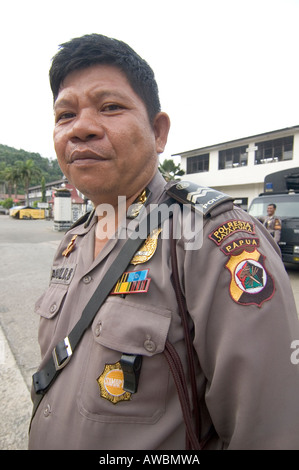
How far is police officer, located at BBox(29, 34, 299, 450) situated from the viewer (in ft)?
2.50

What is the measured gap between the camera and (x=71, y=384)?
97 centimetres

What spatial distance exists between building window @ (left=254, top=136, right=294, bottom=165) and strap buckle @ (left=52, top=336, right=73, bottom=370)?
19941 mm

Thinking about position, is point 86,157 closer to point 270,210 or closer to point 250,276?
point 250,276

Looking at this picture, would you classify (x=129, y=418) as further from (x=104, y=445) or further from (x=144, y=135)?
(x=144, y=135)

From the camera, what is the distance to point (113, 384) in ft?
2.88

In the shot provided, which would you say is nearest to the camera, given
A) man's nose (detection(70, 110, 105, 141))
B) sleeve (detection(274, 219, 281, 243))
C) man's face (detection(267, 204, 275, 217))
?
man's nose (detection(70, 110, 105, 141))

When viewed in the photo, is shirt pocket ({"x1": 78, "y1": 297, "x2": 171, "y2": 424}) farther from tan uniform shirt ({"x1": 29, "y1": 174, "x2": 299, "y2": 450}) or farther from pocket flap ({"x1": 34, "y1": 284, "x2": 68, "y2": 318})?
pocket flap ({"x1": 34, "y1": 284, "x2": 68, "y2": 318})

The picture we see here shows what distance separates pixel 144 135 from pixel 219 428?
107 centimetres

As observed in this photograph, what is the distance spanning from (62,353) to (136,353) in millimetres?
344

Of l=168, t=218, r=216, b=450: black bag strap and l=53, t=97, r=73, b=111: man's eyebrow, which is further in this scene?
l=53, t=97, r=73, b=111: man's eyebrow

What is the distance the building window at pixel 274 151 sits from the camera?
1794 cm

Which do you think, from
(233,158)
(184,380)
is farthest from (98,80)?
(233,158)

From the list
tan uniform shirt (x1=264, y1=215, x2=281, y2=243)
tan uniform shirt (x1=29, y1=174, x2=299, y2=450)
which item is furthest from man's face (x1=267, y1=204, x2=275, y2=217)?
tan uniform shirt (x1=29, y1=174, x2=299, y2=450)

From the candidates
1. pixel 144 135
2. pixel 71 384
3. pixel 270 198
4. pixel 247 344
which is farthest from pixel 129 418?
pixel 270 198
